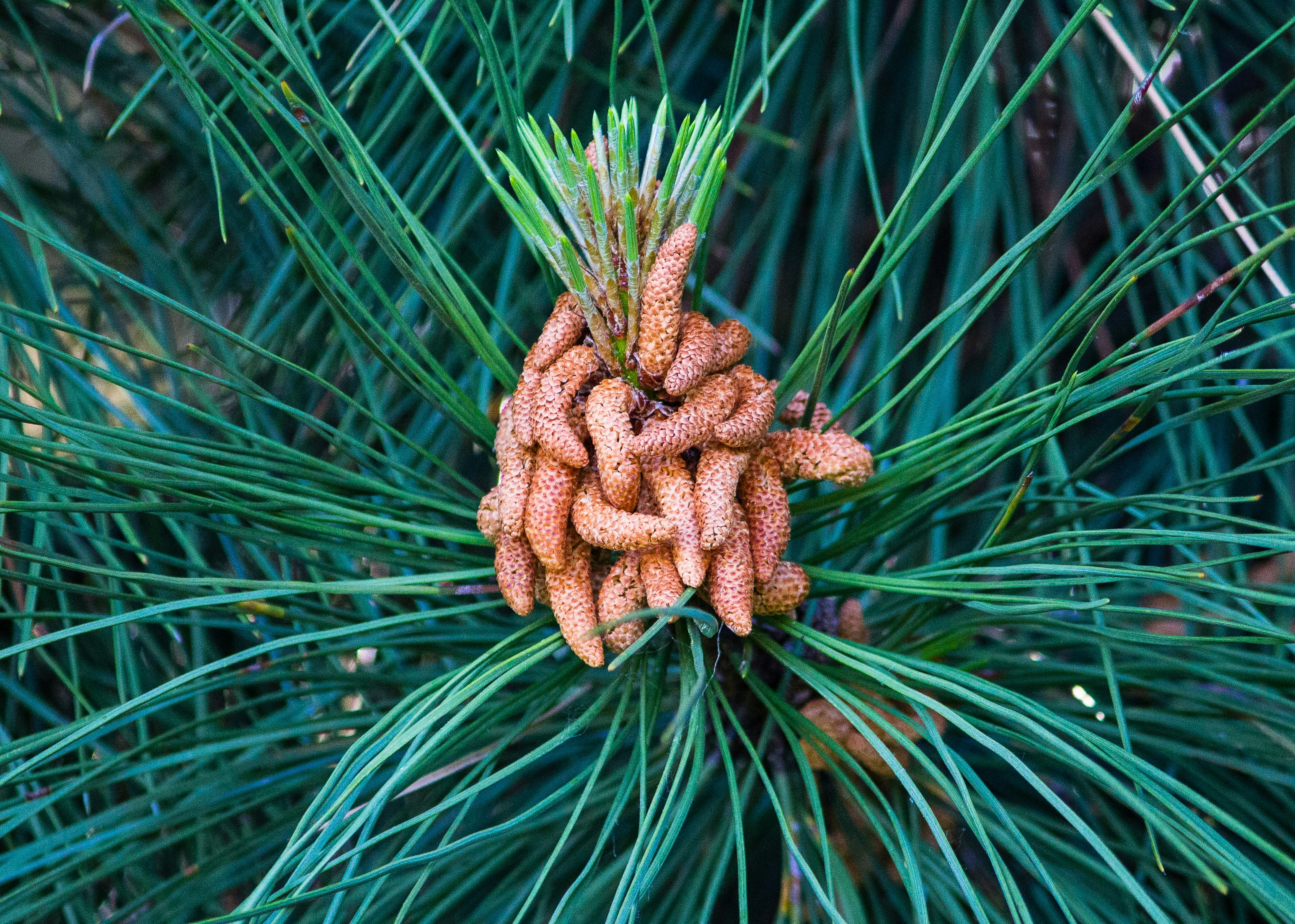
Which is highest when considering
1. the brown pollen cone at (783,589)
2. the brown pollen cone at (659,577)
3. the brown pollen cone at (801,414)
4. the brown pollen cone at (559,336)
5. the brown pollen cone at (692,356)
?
the brown pollen cone at (559,336)

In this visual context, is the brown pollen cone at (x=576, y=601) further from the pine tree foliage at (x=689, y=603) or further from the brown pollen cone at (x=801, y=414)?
the brown pollen cone at (x=801, y=414)

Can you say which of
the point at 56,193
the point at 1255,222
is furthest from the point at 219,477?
the point at 1255,222

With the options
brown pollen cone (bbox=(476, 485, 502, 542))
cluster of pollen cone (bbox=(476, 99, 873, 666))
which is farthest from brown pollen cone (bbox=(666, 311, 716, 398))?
brown pollen cone (bbox=(476, 485, 502, 542))

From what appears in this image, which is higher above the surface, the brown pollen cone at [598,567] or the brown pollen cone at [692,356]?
the brown pollen cone at [692,356]

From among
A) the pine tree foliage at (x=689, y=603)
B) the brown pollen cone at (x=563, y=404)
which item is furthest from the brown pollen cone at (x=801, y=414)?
the brown pollen cone at (x=563, y=404)

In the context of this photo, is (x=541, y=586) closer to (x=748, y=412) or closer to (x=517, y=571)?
(x=517, y=571)

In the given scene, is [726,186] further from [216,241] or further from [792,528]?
[216,241]

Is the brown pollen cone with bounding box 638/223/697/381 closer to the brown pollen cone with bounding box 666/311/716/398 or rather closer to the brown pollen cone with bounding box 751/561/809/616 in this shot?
the brown pollen cone with bounding box 666/311/716/398
